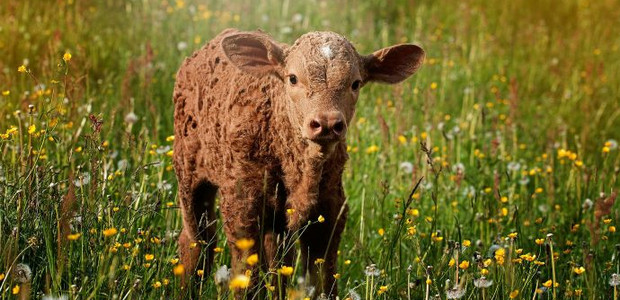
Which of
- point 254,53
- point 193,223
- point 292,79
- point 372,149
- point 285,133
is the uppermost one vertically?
point 254,53

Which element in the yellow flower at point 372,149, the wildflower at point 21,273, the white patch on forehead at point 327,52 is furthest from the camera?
the yellow flower at point 372,149

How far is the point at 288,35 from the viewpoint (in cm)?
816

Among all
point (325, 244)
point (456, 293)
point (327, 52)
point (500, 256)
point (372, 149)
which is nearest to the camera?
point (456, 293)

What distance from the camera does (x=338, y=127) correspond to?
3.32 m

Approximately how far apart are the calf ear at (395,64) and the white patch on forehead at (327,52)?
1.41 feet

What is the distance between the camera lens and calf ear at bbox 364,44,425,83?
394 centimetres

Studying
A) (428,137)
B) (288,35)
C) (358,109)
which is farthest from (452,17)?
(428,137)

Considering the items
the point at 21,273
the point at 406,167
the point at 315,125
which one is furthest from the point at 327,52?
the point at 406,167

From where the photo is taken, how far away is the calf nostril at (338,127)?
3305 mm

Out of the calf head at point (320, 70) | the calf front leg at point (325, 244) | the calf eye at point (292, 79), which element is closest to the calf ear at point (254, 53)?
the calf head at point (320, 70)

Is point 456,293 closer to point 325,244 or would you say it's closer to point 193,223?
point 325,244

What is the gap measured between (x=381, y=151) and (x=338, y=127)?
2.49 metres

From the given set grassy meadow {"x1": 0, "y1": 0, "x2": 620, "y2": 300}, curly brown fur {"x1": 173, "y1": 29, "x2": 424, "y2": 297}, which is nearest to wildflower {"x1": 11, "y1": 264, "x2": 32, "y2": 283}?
grassy meadow {"x1": 0, "y1": 0, "x2": 620, "y2": 300}

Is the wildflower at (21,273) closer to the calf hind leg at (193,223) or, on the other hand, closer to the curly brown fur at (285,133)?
the curly brown fur at (285,133)
